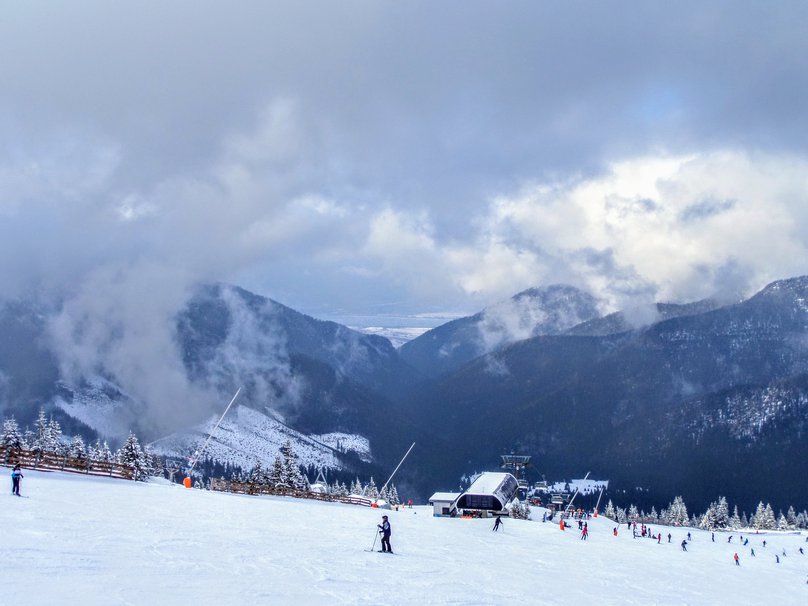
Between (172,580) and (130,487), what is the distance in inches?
1371

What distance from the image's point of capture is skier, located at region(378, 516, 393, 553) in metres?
40.2

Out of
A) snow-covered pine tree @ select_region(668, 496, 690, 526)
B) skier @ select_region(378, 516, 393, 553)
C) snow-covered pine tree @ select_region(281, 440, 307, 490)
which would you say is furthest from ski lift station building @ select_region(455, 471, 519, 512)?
snow-covered pine tree @ select_region(668, 496, 690, 526)

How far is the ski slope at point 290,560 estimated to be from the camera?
26094 millimetres

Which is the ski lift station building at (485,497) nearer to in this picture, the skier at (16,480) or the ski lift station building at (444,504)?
the ski lift station building at (444,504)

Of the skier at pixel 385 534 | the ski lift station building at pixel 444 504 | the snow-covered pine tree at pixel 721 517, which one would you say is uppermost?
the skier at pixel 385 534

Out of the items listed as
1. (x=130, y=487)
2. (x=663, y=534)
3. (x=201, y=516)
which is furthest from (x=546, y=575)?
(x=663, y=534)

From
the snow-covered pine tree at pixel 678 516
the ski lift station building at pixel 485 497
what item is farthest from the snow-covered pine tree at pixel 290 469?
the snow-covered pine tree at pixel 678 516

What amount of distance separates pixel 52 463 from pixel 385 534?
36002mm

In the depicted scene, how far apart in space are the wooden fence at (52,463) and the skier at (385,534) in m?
32.5

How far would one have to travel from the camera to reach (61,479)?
56.5 m

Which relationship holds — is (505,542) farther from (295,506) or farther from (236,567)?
(236,567)

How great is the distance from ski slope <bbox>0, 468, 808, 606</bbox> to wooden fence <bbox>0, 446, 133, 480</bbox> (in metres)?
3.28

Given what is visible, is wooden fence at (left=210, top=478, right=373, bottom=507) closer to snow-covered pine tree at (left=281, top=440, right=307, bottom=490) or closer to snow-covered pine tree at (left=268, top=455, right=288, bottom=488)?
snow-covered pine tree at (left=281, top=440, right=307, bottom=490)

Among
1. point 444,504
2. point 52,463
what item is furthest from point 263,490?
point 444,504
